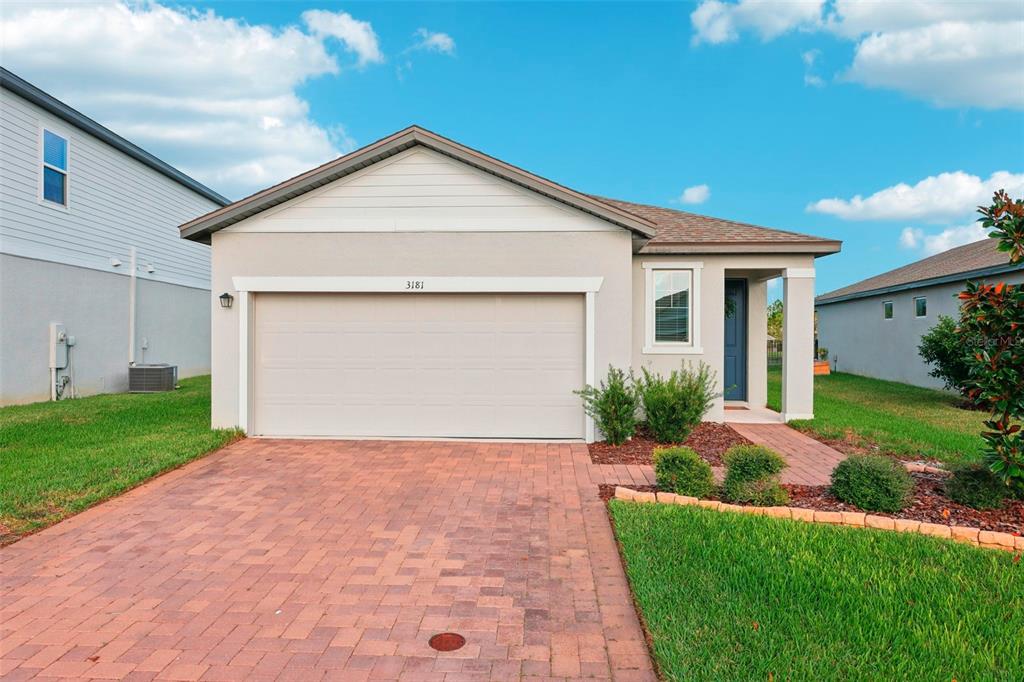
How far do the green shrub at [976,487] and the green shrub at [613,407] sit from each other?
391cm

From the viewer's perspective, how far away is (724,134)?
19125 mm

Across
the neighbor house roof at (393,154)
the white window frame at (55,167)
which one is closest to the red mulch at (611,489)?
the neighbor house roof at (393,154)

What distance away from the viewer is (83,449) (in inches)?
327

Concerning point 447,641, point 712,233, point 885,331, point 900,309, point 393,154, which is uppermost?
point 393,154

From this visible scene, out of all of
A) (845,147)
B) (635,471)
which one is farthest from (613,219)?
(845,147)

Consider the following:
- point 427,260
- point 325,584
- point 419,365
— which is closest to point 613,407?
point 419,365

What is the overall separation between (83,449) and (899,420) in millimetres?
13857

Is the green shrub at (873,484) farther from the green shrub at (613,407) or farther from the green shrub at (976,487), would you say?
the green shrub at (613,407)

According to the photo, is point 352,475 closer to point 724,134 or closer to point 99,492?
point 99,492

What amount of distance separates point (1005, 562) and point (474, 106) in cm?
1780

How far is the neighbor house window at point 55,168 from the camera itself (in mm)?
13672

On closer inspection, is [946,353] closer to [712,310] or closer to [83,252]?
[712,310]

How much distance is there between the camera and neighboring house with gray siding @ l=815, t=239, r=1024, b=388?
54.1 ft

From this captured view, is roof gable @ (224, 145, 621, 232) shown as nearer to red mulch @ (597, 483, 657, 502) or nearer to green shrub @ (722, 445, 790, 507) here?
red mulch @ (597, 483, 657, 502)
